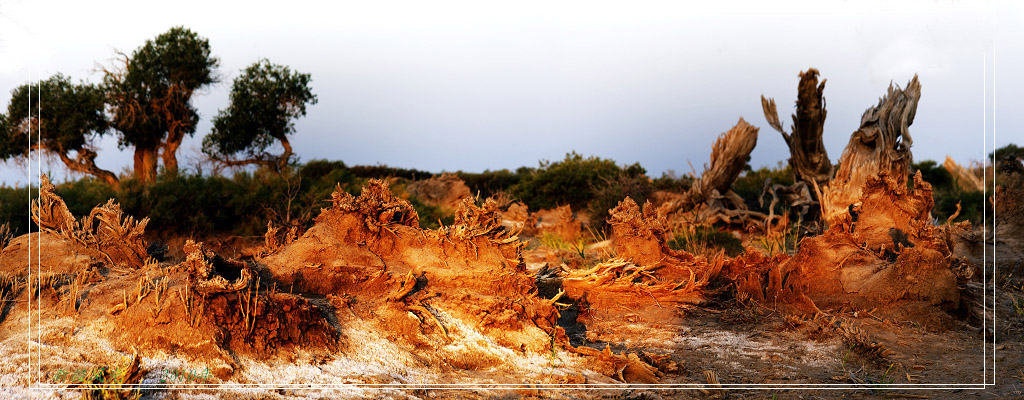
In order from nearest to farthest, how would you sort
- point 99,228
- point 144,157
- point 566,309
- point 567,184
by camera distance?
point 99,228 < point 566,309 < point 567,184 < point 144,157

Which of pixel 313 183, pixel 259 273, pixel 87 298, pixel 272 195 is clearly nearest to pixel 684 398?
Result: pixel 259 273

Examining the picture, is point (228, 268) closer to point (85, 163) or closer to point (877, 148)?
point (877, 148)

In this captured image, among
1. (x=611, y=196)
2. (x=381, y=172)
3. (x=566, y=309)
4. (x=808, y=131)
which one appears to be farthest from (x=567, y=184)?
(x=566, y=309)

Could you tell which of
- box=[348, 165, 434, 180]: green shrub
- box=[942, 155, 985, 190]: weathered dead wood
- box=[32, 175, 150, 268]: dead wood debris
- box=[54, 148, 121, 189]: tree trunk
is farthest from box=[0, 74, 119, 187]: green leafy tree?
box=[942, 155, 985, 190]: weathered dead wood

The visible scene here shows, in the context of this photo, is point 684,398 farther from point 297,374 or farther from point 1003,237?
point 1003,237

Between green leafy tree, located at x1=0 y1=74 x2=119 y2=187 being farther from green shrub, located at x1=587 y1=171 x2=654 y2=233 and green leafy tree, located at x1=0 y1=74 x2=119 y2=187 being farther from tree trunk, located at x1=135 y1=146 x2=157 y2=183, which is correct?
green shrub, located at x1=587 y1=171 x2=654 y2=233

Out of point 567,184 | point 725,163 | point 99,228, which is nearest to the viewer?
point 99,228

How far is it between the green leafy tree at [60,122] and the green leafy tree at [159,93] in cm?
56

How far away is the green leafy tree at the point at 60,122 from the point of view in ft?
65.0

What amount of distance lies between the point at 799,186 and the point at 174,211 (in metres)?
11.8

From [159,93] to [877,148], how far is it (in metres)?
18.6

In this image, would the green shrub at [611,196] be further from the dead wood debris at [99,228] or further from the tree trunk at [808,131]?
the dead wood debris at [99,228]

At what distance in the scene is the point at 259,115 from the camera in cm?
2242

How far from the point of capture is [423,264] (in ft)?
19.2
